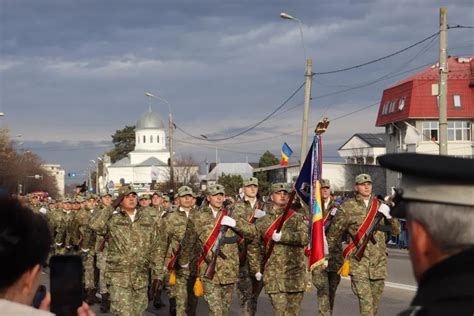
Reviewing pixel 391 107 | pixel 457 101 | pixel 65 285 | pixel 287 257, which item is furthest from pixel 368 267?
pixel 391 107

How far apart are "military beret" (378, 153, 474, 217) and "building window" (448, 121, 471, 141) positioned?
58.9 meters

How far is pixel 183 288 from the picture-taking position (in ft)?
38.1

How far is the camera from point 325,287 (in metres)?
11.5

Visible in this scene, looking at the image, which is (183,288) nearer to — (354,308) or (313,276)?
(313,276)

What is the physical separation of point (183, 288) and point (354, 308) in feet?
10.3

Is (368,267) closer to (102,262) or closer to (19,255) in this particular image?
(102,262)

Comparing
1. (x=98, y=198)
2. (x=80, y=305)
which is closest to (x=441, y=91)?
(x=98, y=198)

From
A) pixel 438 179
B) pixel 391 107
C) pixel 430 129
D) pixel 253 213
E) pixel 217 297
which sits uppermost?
pixel 391 107

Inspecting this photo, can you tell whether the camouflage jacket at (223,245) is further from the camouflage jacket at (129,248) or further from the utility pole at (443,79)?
the utility pole at (443,79)

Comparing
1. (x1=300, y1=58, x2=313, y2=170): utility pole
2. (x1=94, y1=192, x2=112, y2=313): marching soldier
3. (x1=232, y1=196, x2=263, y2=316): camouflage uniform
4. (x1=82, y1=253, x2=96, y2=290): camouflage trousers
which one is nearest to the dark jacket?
(x1=232, y1=196, x2=263, y2=316): camouflage uniform

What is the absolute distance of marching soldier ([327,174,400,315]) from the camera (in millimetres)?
10289

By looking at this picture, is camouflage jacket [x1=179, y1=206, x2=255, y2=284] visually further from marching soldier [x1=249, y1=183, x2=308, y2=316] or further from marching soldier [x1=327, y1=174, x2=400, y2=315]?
marching soldier [x1=327, y1=174, x2=400, y2=315]

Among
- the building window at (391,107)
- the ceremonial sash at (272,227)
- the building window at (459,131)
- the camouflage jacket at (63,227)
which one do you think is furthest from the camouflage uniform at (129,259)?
the building window at (391,107)

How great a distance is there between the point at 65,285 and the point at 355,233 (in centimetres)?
780
